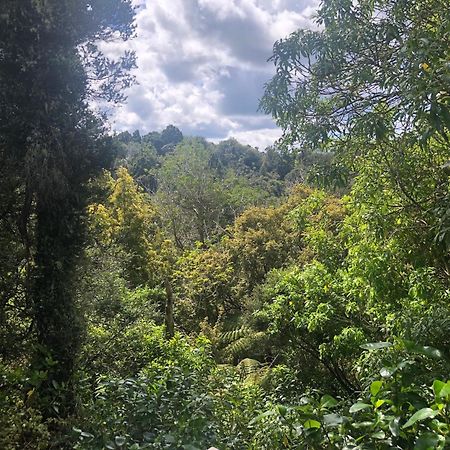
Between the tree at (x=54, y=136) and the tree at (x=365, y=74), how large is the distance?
229cm

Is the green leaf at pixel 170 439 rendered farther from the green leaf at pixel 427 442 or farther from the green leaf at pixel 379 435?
the green leaf at pixel 427 442

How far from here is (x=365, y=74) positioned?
3.38 metres

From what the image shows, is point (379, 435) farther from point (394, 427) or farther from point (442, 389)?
point (442, 389)

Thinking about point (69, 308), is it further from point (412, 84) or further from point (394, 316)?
point (412, 84)

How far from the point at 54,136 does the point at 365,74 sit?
315 centimetres

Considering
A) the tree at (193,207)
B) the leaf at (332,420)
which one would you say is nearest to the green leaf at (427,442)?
the leaf at (332,420)

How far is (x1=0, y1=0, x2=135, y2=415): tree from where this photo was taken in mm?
4492

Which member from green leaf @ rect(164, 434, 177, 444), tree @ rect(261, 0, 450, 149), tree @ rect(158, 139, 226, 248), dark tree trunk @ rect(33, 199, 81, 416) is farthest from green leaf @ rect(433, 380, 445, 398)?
tree @ rect(158, 139, 226, 248)

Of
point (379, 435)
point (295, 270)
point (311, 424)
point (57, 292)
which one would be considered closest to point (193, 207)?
point (295, 270)

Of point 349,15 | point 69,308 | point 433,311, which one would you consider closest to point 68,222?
point 69,308

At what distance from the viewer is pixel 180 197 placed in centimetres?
2156

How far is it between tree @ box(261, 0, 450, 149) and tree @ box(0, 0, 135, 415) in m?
2.29

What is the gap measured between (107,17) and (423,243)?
4.30 meters

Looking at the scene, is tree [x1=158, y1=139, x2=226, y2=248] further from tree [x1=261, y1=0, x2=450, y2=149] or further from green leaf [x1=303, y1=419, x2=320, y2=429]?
green leaf [x1=303, y1=419, x2=320, y2=429]
